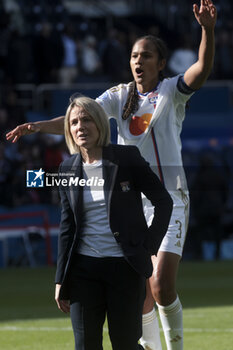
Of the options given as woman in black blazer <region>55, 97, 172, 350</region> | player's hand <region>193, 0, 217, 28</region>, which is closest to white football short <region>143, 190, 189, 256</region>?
player's hand <region>193, 0, 217, 28</region>

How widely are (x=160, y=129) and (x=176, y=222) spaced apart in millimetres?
742

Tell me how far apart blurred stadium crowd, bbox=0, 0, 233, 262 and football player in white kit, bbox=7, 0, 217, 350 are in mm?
11661

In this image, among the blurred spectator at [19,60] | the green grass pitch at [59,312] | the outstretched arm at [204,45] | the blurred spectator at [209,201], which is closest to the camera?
the outstretched arm at [204,45]

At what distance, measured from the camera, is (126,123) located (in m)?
7.33

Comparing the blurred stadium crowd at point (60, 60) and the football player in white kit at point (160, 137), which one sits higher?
the football player in white kit at point (160, 137)

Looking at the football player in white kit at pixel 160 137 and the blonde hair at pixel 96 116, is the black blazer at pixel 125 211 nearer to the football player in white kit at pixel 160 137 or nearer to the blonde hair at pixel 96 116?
the blonde hair at pixel 96 116

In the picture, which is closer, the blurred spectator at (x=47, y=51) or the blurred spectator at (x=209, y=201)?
the blurred spectator at (x=209, y=201)

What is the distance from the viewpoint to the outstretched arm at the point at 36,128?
257 inches

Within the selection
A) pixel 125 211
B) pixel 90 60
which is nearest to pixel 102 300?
pixel 125 211

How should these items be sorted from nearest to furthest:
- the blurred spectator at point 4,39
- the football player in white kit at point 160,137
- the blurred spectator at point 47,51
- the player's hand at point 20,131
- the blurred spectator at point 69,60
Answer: the player's hand at point 20,131, the football player in white kit at point 160,137, the blurred spectator at point 47,51, the blurred spectator at point 69,60, the blurred spectator at point 4,39

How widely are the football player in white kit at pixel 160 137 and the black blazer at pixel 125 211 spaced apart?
1.50 metres

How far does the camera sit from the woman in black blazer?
5582 mm

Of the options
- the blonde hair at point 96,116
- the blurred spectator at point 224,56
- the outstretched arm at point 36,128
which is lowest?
the blurred spectator at point 224,56

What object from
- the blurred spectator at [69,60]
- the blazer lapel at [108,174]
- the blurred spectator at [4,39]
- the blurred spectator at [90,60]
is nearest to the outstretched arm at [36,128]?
the blazer lapel at [108,174]
